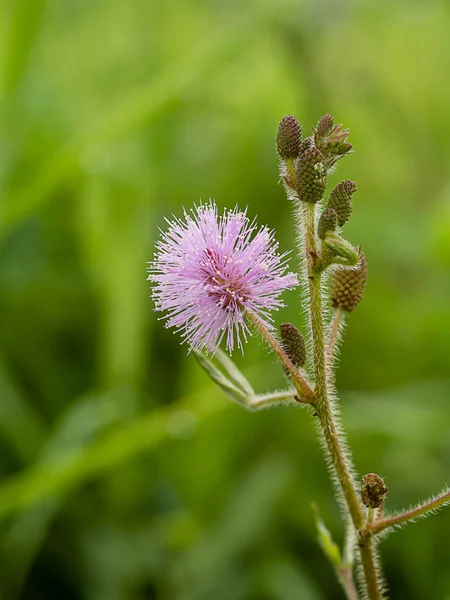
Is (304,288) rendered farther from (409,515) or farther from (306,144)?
(409,515)

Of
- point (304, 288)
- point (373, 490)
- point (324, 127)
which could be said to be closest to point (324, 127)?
point (324, 127)

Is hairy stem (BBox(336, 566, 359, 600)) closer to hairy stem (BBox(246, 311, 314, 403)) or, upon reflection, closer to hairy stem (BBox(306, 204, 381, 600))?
hairy stem (BBox(306, 204, 381, 600))

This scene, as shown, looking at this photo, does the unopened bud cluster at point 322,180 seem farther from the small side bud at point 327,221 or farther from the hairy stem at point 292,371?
the hairy stem at point 292,371

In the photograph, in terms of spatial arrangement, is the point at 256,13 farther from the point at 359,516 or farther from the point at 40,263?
the point at 359,516

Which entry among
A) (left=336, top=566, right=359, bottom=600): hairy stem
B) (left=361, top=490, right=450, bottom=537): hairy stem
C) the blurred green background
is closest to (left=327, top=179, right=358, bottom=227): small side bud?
(left=361, top=490, right=450, bottom=537): hairy stem

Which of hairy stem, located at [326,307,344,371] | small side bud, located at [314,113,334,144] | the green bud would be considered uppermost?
small side bud, located at [314,113,334,144]

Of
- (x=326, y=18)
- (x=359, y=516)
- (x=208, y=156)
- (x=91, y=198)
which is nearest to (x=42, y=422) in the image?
(x=91, y=198)
